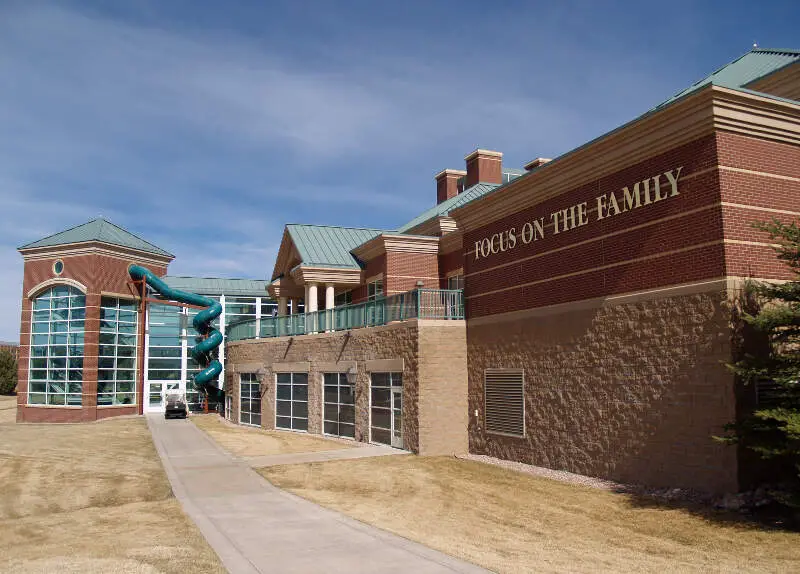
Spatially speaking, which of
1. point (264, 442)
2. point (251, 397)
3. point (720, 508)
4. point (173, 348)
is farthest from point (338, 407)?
point (173, 348)

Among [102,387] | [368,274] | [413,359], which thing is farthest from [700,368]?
[102,387]

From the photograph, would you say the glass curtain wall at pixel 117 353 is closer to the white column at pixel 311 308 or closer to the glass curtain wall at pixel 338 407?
the white column at pixel 311 308

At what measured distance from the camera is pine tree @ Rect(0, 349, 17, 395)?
7475 cm

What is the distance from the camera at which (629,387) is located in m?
14.4

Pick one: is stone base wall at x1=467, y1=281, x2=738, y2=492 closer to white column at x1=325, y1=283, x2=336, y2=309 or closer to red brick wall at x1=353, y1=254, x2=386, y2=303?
red brick wall at x1=353, y1=254, x2=386, y2=303

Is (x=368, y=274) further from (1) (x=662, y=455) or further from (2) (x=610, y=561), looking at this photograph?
(2) (x=610, y=561)

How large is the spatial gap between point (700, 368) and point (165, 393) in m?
39.6

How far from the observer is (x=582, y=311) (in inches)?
628

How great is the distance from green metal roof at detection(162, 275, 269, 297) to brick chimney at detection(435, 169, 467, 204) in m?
17.4

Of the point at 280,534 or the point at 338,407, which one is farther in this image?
the point at 338,407

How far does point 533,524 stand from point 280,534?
4.19 meters

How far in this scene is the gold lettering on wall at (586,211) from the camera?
547 inches

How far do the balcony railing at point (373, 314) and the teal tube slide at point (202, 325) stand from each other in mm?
12390

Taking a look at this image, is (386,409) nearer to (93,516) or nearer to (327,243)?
(93,516)
